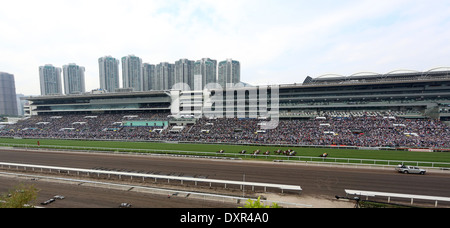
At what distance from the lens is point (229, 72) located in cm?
7350

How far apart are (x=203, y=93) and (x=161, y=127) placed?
1376 cm

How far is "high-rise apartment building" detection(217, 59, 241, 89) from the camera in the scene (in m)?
73.2

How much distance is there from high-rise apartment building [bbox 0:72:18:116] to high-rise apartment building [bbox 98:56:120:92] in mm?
62918

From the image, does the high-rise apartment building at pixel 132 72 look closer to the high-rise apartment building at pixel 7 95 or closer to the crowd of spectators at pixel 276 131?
the crowd of spectators at pixel 276 131

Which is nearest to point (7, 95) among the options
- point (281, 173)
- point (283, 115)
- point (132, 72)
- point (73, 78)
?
point (73, 78)

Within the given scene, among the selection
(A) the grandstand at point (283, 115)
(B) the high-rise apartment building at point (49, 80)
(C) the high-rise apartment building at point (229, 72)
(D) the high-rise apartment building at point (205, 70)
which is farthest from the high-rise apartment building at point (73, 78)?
(C) the high-rise apartment building at point (229, 72)

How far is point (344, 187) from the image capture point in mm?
14211

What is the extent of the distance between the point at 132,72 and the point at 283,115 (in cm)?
7114

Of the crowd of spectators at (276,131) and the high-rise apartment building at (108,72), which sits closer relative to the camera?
the crowd of spectators at (276,131)

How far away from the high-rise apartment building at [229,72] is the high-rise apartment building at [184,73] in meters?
13.3

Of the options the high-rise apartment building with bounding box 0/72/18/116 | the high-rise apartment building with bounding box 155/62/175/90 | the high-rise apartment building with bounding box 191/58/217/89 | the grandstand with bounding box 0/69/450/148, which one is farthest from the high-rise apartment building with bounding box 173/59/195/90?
the high-rise apartment building with bounding box 0/72/18/116

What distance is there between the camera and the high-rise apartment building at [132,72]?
81.8 meters

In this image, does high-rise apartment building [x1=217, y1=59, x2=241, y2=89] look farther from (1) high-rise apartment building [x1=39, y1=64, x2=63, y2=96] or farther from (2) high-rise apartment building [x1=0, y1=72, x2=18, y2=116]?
Result: (2) high-rise apartment building [x1=0, y1=72, x2=18, y2=116]
